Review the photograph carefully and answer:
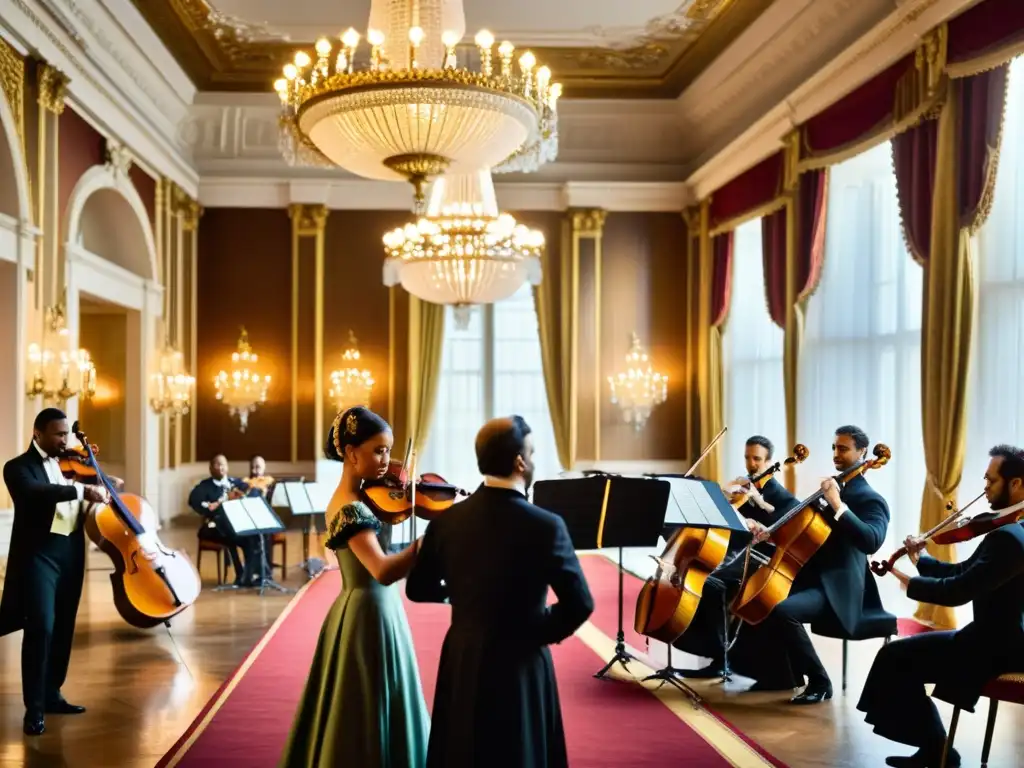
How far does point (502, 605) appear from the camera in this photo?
2.60m

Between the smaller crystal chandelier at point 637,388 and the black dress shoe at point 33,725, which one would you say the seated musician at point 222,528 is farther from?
the smaller crystal chandelier at point 637,388

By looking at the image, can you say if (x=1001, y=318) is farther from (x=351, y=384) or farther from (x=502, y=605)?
(x=351, y=384)

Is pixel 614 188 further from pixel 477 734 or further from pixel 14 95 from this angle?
pixel 477 734

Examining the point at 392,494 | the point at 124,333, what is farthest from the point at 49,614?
the point at 124,333

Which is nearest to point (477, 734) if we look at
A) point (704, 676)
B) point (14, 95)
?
point (704, 676)

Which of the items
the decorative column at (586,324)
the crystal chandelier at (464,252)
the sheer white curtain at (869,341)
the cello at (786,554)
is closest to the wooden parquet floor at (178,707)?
the cello at (786,554)

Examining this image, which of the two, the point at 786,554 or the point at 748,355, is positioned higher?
the point at 748,355

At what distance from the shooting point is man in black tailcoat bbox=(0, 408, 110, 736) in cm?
447

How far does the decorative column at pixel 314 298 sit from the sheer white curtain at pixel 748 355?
4832 mm

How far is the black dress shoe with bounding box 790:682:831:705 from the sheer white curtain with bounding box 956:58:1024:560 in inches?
81.3

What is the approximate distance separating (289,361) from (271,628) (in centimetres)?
629

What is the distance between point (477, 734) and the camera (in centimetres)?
262

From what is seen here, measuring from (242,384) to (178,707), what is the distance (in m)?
7.61

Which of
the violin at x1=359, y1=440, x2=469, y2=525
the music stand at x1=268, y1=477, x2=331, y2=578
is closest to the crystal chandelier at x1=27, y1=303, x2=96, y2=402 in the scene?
the music stand at x1=268, y1=477, x2=331, y2=578
